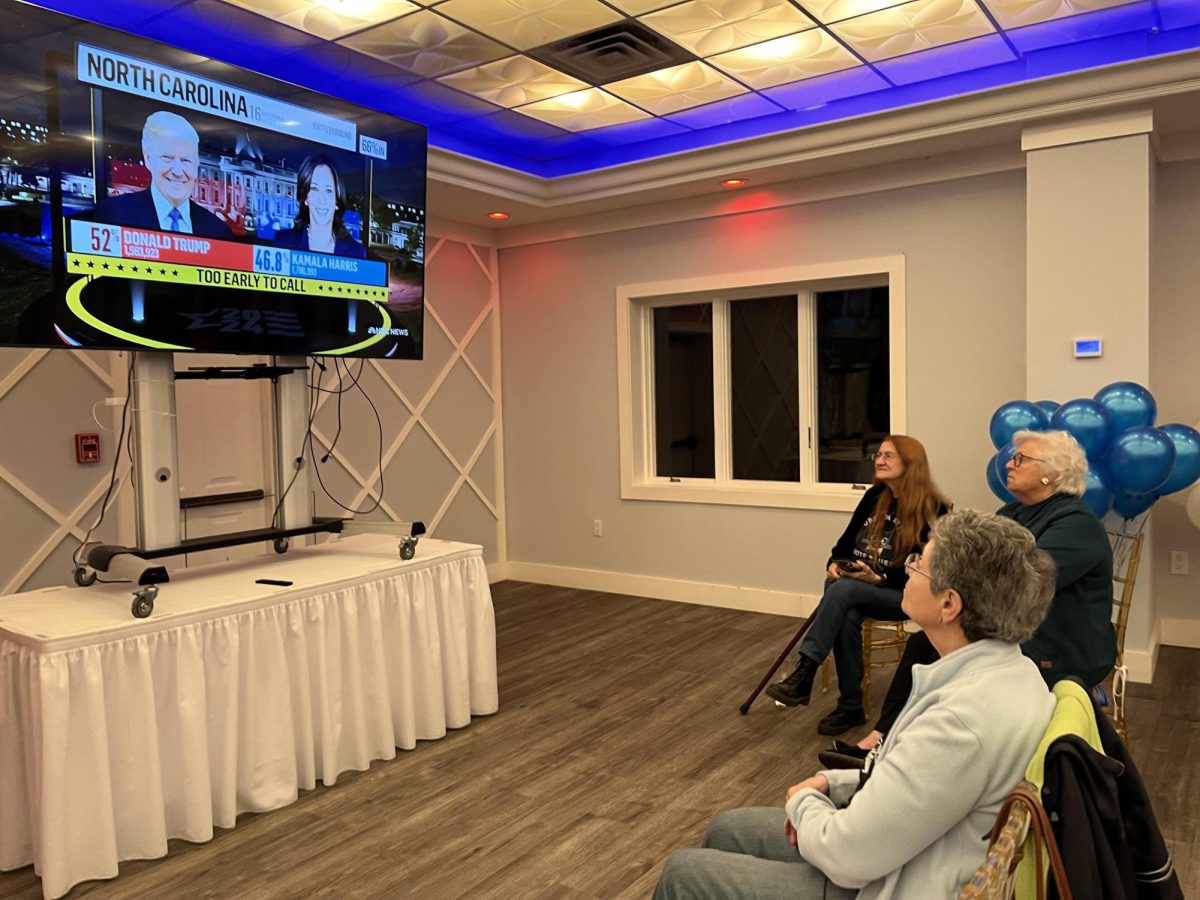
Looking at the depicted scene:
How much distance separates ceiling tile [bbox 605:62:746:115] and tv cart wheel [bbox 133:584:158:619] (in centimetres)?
296

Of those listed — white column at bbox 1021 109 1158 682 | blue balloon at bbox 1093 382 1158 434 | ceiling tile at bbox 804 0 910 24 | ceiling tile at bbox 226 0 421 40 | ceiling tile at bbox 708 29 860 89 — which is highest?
ceiling tile at bbox 708 29 860 89

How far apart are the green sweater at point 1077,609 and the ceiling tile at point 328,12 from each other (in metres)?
2.82

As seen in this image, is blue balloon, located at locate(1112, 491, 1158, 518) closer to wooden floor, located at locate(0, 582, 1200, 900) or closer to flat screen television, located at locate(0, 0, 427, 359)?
wooden floor, located at locate(0, 582, 1200, 900)

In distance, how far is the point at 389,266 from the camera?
3.64m

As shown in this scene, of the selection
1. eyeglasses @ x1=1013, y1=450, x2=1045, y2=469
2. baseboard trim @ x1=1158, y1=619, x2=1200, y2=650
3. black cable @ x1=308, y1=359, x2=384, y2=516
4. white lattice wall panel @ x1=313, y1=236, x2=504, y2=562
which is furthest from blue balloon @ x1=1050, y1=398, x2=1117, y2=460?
white lattice wall panel @ x1=313, y1=236, x2=504, y2=562

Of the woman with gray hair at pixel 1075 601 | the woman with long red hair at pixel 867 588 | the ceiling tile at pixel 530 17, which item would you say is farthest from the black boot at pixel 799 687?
the ceiling tile at pixel 530 17

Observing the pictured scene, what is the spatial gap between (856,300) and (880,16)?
5.91 ft

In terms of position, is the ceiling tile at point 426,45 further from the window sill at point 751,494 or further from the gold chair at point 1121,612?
the gold chair at point 1121,612

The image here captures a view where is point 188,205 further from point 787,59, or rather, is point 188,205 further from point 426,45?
point 787,59

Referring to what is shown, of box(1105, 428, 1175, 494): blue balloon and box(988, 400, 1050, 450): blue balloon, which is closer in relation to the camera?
box(1105, 428, 1175, 494): blue balloon

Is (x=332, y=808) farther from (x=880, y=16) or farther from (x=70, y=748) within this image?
(x=880, y=16)

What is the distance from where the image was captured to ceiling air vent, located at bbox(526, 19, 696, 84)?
374 centimetres

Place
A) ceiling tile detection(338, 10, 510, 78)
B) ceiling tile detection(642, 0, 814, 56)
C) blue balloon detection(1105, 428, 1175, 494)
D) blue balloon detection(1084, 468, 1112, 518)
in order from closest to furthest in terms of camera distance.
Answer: blue balloon detection(1105, 428, 1175, 494), blue balloon detection(1084, 468, 1112, 518), ceiling tile detection(642, 0, 814, 56), ceiling tile detection(338, 10, 510, 78)

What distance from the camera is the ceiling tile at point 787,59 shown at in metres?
3.87
